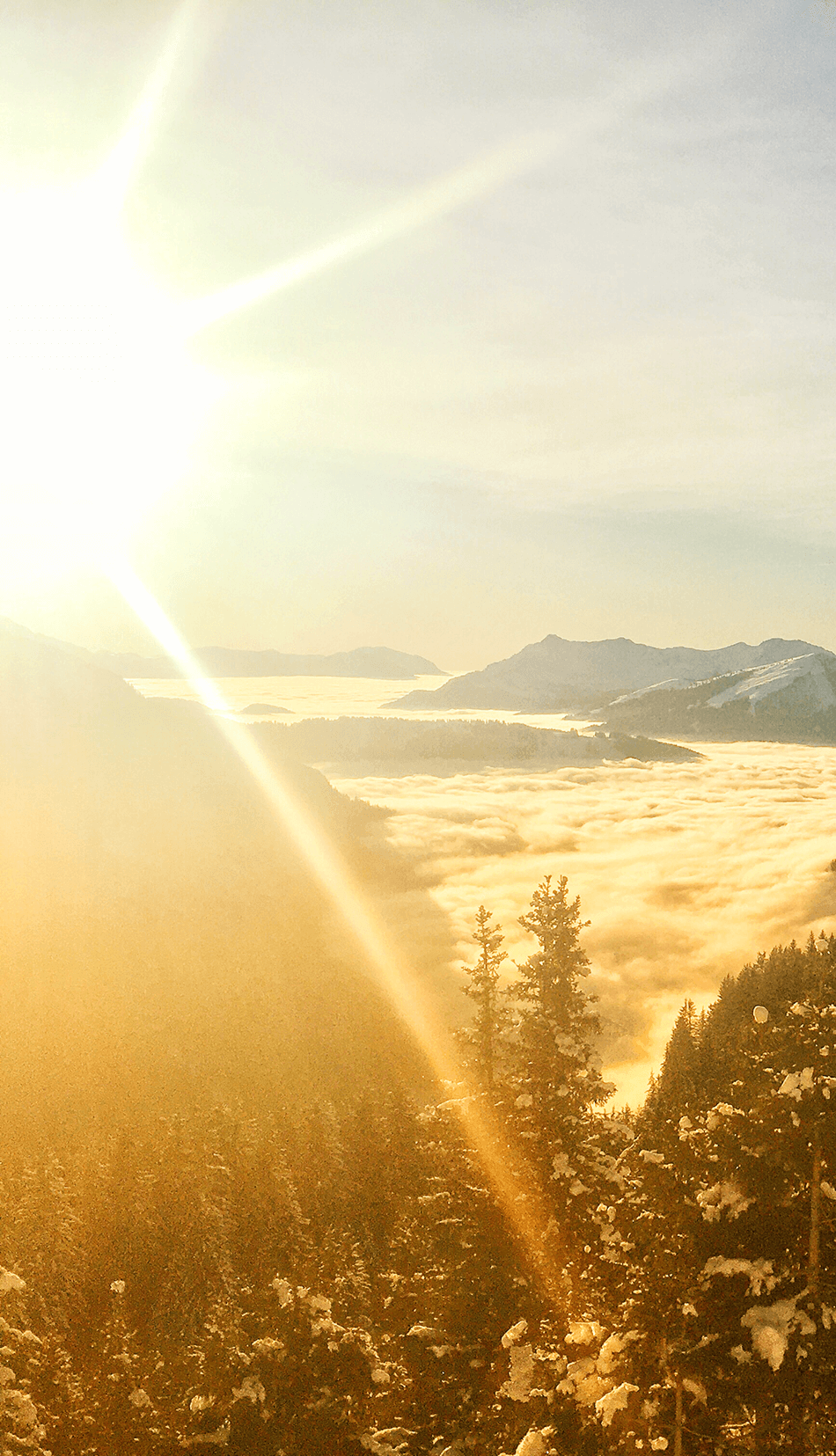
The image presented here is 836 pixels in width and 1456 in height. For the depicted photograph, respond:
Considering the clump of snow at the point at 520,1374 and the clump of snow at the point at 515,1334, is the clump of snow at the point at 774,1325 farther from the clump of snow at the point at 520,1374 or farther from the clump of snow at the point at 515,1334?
the clump of snow at the point at 515,1334

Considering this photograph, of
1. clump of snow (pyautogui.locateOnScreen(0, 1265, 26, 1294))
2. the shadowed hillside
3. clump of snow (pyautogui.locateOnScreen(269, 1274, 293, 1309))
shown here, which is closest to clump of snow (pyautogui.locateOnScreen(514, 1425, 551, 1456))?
clump of snow (pyautogui.locateOnScreen(269, 1274, 293, 1309))

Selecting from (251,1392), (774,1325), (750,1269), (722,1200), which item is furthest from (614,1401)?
(251,1392)

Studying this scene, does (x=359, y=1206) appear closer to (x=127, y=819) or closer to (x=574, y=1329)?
(x=574, y=1329)

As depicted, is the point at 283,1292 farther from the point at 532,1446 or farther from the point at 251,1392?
the point at 532,1446

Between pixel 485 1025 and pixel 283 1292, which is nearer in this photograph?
pixel 283 1292

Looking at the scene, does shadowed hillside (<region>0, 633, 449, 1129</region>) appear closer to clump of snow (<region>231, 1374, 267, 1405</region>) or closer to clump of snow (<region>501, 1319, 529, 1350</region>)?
clump of snow (<region>231, 1374, 267, 1405</region>)

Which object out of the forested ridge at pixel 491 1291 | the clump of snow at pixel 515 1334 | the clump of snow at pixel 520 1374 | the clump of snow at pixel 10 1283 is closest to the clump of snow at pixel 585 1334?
the forested ridge at pixel 491 1291

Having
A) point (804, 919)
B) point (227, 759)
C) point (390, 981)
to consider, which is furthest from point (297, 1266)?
point (804, 919)
